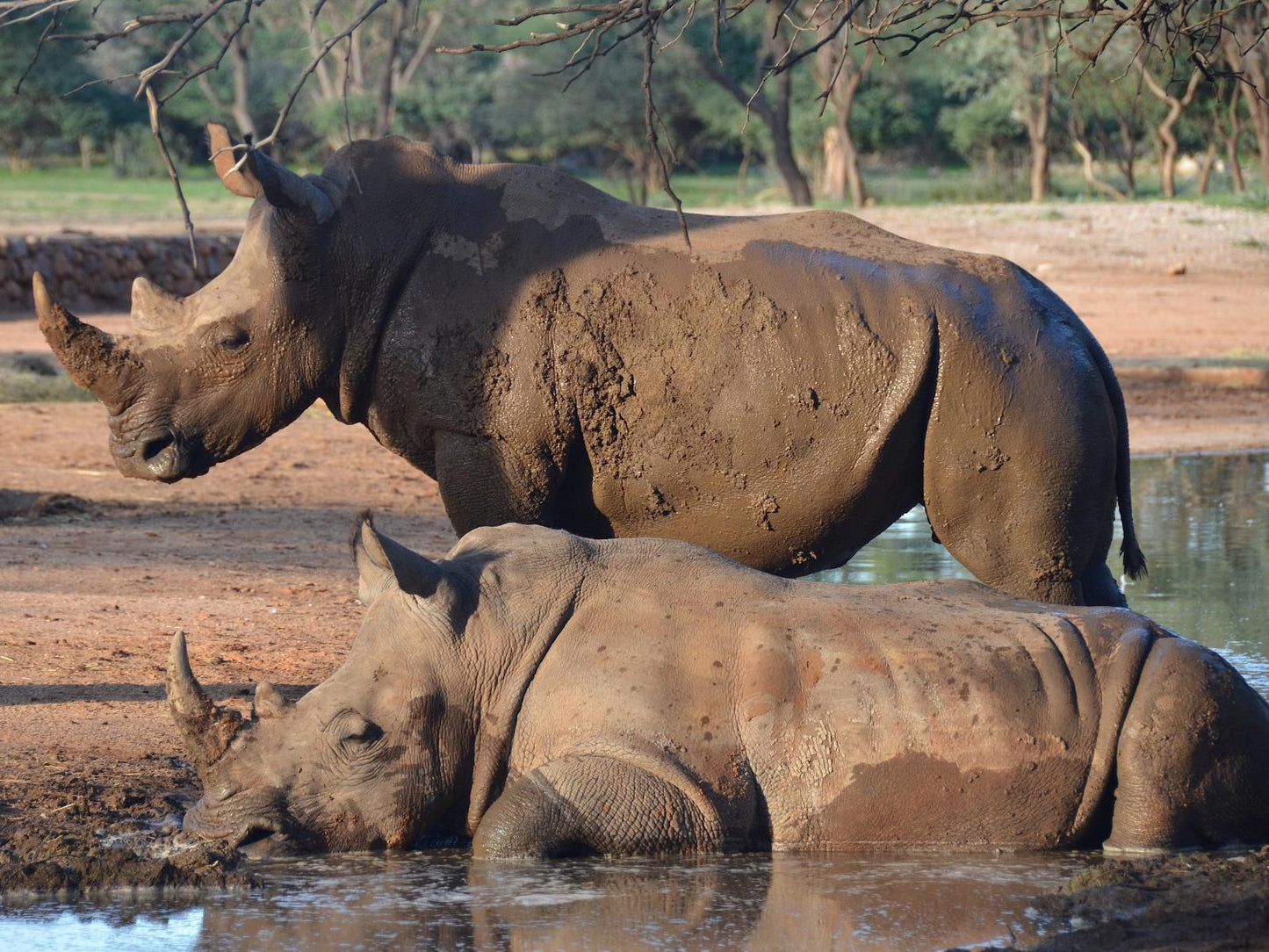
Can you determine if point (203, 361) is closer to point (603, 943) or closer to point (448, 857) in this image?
point (448, 857)

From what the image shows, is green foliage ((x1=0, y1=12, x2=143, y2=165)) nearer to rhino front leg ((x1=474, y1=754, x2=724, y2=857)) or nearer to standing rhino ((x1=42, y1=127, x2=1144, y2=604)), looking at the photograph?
standing rhino ((x1=42, y1=127, x2=1144, y2=604))

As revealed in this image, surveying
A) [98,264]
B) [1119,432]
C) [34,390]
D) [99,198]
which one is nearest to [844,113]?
[99,198]

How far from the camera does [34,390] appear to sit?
607 inches

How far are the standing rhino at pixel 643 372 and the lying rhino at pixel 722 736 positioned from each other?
3.45 feet

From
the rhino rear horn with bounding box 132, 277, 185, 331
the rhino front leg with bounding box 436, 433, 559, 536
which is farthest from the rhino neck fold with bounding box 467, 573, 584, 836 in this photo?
the rhino rear horn with bounding box 132, 277, 185, 331

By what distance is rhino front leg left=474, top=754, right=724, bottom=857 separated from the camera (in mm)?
4984

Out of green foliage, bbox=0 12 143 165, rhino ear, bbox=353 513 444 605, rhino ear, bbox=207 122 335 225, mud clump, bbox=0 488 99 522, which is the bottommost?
mud clump, bbox=0 488 99 522

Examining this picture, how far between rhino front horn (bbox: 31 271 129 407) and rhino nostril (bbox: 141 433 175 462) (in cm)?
17

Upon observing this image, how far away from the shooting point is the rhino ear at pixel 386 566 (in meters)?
5.05

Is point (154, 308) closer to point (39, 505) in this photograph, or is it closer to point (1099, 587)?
point (1099, 587)

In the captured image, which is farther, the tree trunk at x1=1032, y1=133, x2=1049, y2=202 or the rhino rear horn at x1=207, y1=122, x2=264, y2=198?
the tree trunk at x1=1032, y1=133, x2=1049, y2=202

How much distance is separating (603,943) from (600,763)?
2.13 feet

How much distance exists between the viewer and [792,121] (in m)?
54.1

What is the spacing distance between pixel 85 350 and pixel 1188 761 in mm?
3688
